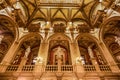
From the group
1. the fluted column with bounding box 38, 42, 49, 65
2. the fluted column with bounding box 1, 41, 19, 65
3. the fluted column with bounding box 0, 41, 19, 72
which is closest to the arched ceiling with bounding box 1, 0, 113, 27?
the fluted column with bounding box 1, 41, 19, 65

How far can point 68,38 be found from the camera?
614 inches

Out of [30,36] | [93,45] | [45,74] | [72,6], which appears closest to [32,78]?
[45,74]

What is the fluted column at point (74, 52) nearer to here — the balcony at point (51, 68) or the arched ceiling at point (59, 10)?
the balcony at point (51, 68)

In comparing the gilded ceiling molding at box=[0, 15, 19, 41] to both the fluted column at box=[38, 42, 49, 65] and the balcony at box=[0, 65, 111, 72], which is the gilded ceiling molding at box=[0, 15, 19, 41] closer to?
the fluted column at box=[38, 42, 49, 65]

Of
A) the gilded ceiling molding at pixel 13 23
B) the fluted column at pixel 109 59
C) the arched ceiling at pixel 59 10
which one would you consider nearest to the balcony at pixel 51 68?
the fluted column at pixel 109 59

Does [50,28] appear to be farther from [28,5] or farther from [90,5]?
[90,5]

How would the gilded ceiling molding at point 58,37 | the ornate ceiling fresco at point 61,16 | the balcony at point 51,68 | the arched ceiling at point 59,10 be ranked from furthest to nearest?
1. the arched ceiling at point 59,10
2. the ornate ceiling fresco at point 61,16
3. the gilded ceiling molding at point 58,37
4. the balcony at point 51,68

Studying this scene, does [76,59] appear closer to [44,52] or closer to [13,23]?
[44,52]

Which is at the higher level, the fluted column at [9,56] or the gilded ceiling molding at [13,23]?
the gilded ceiling molding at [13,23]

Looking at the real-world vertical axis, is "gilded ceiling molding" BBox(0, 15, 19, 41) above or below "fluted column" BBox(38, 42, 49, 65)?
above

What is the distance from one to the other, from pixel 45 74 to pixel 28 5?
10840mm

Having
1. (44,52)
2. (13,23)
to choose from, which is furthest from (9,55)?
(13,23)

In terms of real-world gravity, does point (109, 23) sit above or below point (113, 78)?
above

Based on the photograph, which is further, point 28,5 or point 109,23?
point 28,5
